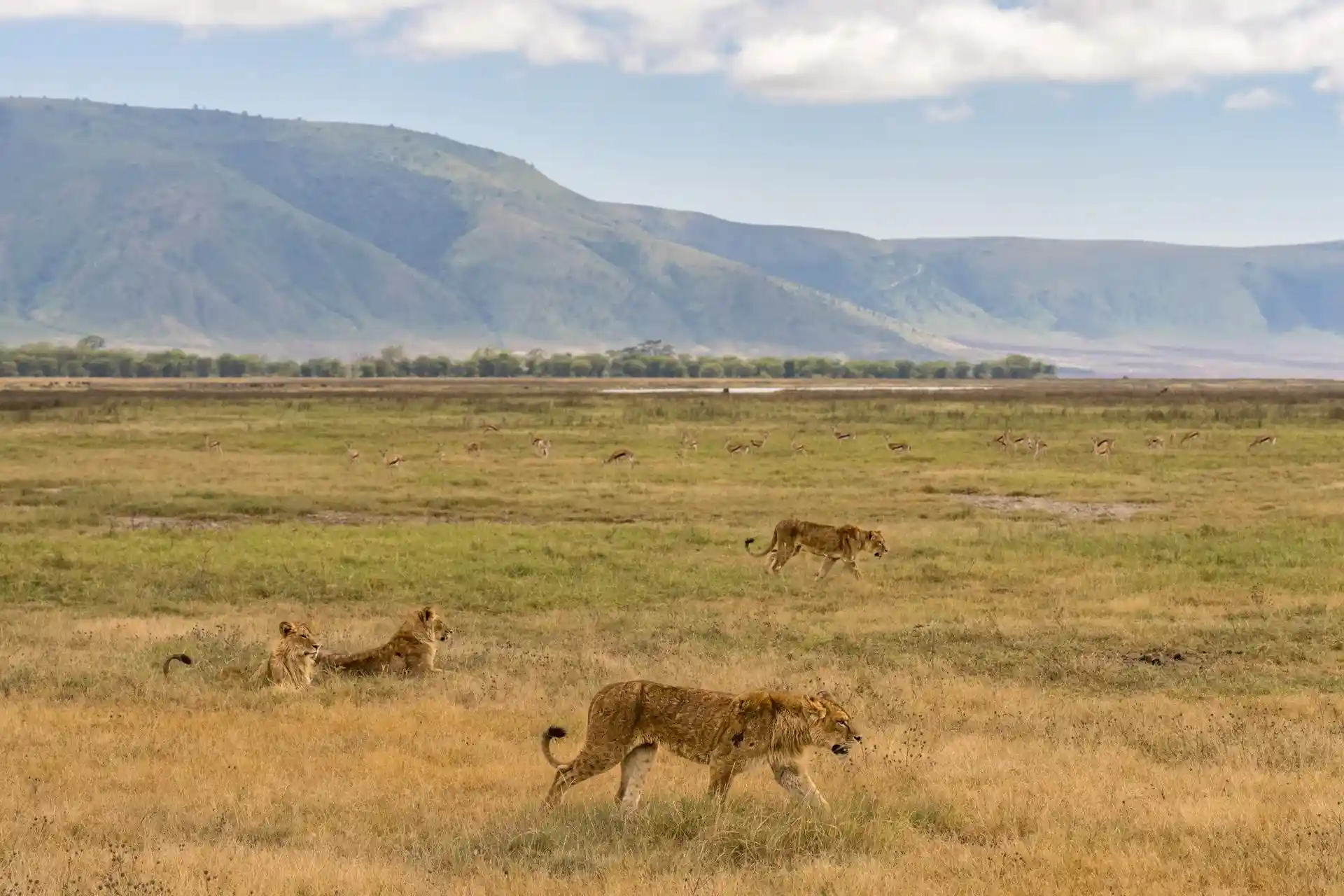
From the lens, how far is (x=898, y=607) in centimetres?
2117

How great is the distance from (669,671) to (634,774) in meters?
5.51

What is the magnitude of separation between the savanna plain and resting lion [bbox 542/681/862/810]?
12.7 inches

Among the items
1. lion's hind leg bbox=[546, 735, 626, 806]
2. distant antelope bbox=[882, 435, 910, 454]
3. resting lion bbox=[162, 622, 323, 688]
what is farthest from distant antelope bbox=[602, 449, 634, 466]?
lion's hind leg bbox=[546, 735, 626, 806]

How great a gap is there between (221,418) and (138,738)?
5218 centimetres

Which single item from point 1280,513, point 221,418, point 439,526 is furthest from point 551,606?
point 221,418

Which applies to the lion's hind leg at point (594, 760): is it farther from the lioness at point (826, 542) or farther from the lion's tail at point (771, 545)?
the lion's tail at point (771, 545)

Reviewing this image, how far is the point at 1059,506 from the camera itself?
3375 cm

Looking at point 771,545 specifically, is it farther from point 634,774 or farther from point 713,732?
point 713,732

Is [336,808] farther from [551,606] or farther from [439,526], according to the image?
[439,526]

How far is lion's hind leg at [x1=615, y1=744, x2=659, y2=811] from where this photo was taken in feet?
33.6

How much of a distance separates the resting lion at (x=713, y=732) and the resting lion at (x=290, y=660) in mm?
5660

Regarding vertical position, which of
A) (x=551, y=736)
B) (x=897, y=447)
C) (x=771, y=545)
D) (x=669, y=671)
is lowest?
(x=669, y=671)

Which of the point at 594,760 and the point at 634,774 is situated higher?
the point at 594,760

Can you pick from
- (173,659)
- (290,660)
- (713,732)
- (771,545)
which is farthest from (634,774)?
(771,545)
